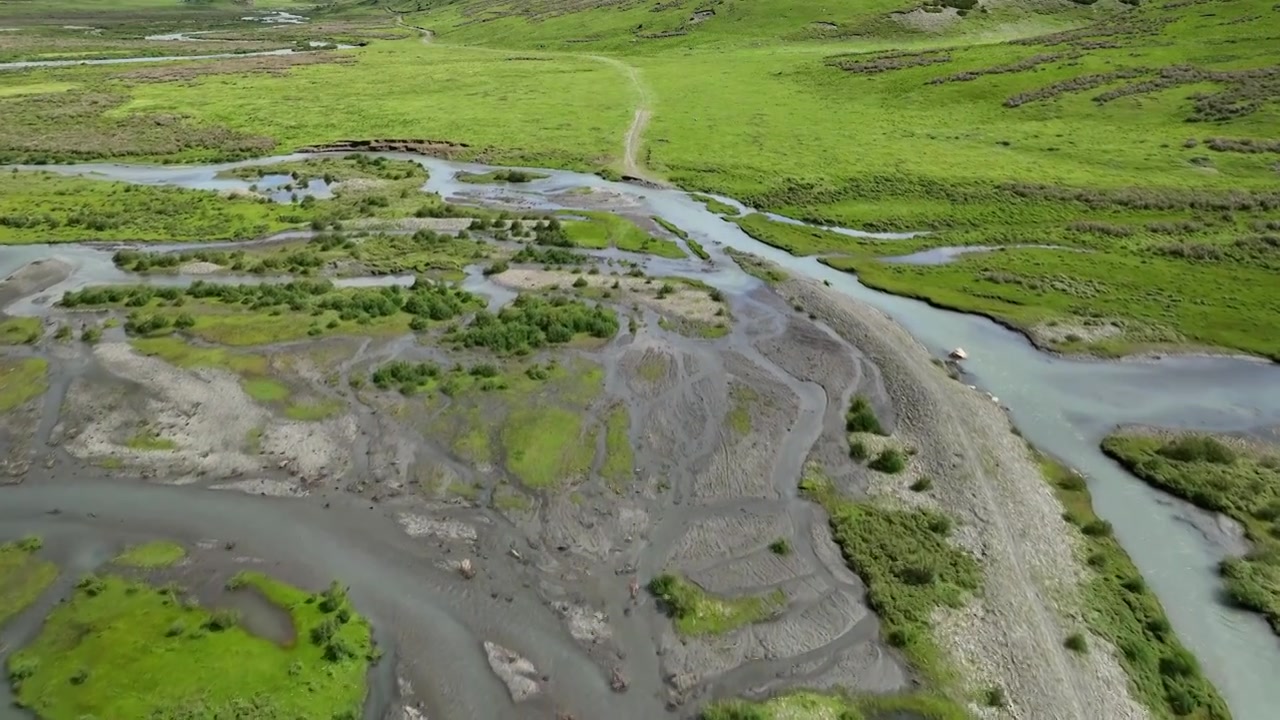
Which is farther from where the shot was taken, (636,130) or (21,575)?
(636,130)

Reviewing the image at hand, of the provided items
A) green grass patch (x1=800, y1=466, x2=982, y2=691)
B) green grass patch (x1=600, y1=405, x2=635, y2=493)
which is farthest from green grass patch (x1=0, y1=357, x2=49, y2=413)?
green grass patch (x1=800, y1=466, x2=982, y2=691)

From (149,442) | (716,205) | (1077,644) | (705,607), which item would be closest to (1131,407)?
(1077,644)

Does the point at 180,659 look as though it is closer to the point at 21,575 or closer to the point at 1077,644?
the point at 21,575

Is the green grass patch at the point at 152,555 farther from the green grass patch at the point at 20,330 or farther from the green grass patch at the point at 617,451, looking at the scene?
the green grass patch at the point at 20,330

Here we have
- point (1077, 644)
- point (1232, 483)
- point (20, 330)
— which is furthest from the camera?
point (20, 330)

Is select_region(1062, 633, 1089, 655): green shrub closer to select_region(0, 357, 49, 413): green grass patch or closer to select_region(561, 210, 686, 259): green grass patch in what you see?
select_region(561, 210, 686, 259): green grass patch

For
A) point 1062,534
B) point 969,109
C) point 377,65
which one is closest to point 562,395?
point 1062,534

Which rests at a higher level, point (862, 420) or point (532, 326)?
point (532, 326)
